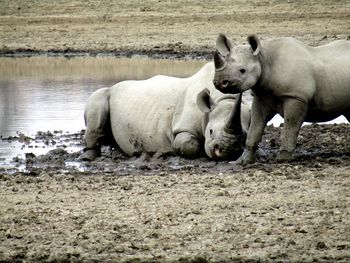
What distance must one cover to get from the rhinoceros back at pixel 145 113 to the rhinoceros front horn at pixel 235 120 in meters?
1.21

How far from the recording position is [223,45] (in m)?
11.1

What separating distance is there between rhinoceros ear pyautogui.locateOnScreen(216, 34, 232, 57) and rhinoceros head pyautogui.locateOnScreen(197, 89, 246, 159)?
1.53 feet

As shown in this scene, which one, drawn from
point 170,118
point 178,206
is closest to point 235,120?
point 170,118

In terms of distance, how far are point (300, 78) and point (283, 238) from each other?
10.6ft

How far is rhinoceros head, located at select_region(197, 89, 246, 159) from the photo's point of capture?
1130 cm

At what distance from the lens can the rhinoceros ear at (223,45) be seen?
36.1 ft

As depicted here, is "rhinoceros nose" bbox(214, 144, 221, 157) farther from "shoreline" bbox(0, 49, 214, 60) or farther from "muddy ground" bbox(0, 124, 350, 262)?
"shoreline" bbox(0, 49, 214, 60)

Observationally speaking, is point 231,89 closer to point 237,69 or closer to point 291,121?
point 237,69

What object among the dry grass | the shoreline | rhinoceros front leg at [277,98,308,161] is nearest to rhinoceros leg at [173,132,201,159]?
rhinoceros front leg at [277,98,308,161]

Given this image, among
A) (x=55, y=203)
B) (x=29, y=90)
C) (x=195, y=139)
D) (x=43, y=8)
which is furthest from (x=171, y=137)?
(x=43, y=8)

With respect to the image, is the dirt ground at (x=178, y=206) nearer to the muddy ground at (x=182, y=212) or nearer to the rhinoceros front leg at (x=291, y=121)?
the muddy ground at (x=182, y=212)

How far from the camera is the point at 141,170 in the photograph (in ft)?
37.7

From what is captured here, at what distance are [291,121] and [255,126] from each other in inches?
15.9

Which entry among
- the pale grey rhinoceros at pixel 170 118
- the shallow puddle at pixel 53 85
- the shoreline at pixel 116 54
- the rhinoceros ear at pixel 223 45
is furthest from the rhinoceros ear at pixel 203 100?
the shoreline at pixel 116 54
